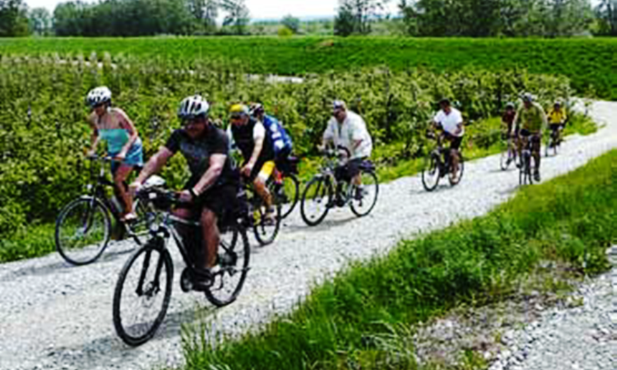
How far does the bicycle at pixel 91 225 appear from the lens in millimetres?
10320

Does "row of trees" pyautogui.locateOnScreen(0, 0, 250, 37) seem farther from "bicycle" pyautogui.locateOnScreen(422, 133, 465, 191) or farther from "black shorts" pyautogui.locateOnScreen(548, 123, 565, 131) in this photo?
"bicycle" pyautogui.locateOnScreen(422, 133, 465, 191)

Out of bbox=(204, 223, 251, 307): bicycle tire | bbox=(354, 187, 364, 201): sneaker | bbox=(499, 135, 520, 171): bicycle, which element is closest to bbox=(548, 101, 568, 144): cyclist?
bbox=(499, 135, 520, 171): bicycle

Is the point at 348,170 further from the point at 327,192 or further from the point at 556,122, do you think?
the point at 556,122

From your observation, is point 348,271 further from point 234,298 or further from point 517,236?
point 517,236

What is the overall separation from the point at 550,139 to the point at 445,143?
8.00 m

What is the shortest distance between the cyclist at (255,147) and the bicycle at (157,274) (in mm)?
2699

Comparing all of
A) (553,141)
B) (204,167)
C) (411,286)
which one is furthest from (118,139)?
(553,141)

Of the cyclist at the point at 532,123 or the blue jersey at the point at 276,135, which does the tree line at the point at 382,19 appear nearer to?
the cyclist at the point at 532,123

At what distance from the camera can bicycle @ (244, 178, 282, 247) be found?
36.8 ft

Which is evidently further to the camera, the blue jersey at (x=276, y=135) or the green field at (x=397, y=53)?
the green field at (x=397, y=53)

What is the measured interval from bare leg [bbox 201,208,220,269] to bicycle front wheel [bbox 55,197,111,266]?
317 cm

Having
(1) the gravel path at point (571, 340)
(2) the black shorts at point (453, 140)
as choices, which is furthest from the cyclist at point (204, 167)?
(2) the black shorts at point (453, 140)

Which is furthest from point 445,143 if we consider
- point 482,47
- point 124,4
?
point 124,4

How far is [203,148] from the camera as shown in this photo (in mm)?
7645
